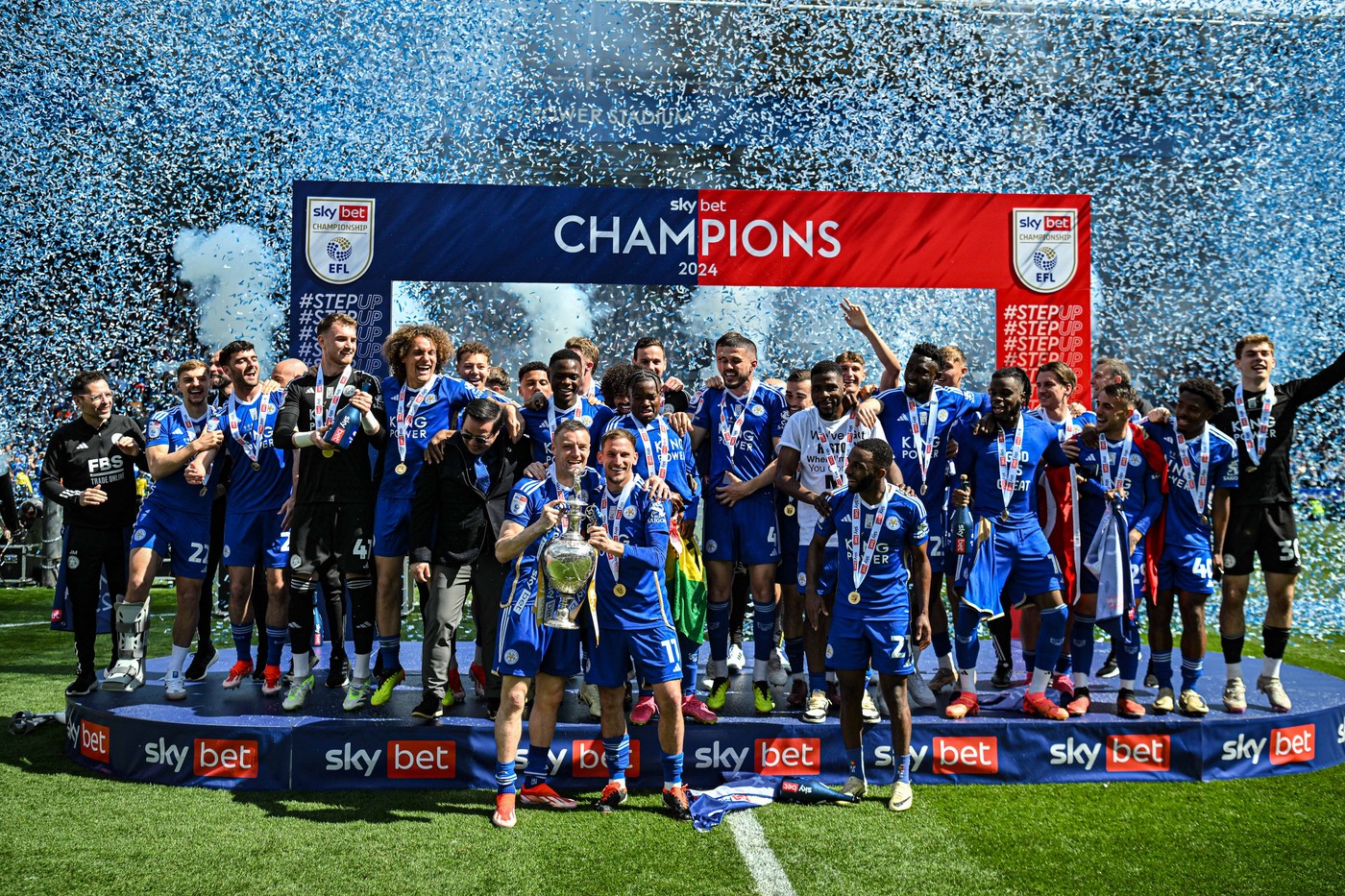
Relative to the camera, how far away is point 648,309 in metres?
14.8

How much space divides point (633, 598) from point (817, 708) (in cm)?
111

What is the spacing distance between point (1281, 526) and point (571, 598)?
11.5 ft

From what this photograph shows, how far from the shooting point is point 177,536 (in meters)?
4.76

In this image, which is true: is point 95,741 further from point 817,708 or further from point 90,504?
point 817,708

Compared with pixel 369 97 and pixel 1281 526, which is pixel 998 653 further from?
pixel 369 97

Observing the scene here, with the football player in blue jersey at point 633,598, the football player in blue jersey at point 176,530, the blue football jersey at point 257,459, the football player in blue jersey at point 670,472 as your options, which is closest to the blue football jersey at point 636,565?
the football player in blue jersey at point 633,598

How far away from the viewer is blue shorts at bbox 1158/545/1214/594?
454cm

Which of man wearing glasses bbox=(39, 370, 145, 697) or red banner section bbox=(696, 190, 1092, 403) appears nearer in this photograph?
man wearing glasses bbox=(39, 370, 145, 697)

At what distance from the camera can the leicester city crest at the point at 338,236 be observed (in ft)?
19.5

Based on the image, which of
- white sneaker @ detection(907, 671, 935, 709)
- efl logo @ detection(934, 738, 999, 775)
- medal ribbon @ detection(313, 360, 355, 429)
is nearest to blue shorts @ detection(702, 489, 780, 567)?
white sneaker @ detection(907, 671, 935, 709)

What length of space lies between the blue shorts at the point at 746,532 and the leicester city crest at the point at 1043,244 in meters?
2.69

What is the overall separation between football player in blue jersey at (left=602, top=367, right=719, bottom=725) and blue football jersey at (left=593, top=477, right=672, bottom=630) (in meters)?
0.29

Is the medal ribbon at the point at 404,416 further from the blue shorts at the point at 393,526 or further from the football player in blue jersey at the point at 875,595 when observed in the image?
the football player in blue jersey at the point at 875,595

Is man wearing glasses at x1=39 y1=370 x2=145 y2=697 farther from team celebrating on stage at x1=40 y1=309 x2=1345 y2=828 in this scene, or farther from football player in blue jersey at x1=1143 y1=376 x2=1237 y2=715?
football player in blue jersey at x1=1143 y1=376 x2=1237 y2=715
